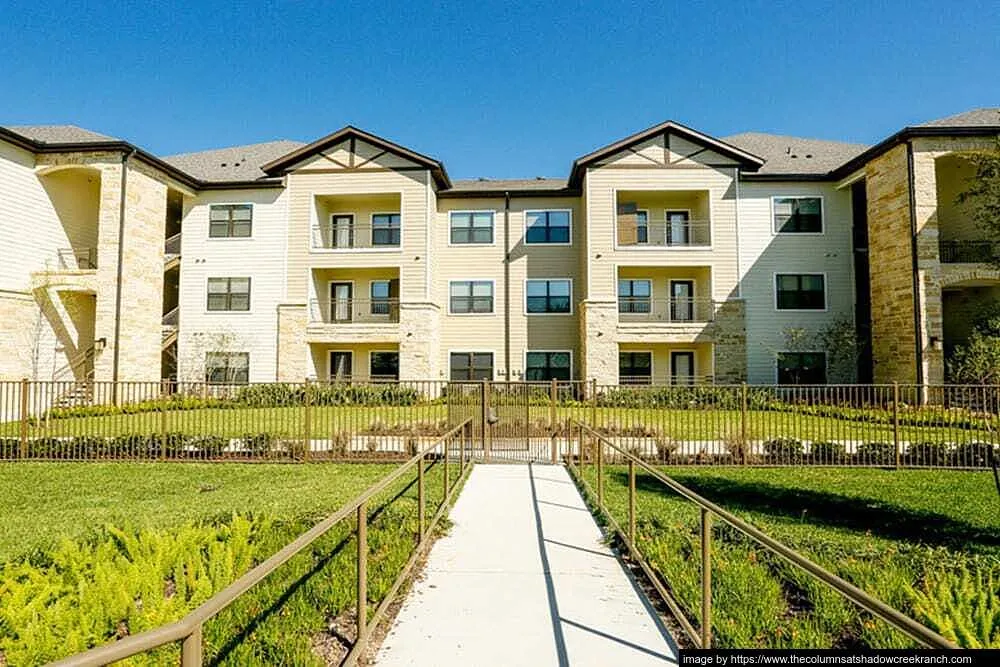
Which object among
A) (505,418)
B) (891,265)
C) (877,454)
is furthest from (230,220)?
(891,265)

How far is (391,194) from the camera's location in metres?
25.5

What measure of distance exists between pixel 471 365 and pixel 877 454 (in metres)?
17.0

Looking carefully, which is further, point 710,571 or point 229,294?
point 229,294

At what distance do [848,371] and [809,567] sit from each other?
1000 inches

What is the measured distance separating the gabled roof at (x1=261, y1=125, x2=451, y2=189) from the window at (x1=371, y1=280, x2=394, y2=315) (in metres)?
5.60

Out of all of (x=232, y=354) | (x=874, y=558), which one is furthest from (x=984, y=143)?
(x=232, y=354)

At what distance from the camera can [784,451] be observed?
39.4ft

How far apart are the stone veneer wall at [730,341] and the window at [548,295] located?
21.4ft

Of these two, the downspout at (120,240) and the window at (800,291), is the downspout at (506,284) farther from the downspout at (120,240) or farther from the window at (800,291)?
the downspout at (120,240)

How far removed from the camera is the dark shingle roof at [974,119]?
2141 cm

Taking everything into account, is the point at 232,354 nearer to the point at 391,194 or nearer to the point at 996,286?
the point at 391,194

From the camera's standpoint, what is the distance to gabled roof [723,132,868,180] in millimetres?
25922

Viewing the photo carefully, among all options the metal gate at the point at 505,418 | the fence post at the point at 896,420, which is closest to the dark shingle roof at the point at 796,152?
the fence post at the point at 896,420

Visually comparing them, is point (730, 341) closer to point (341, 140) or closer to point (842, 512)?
point (842, 512)
